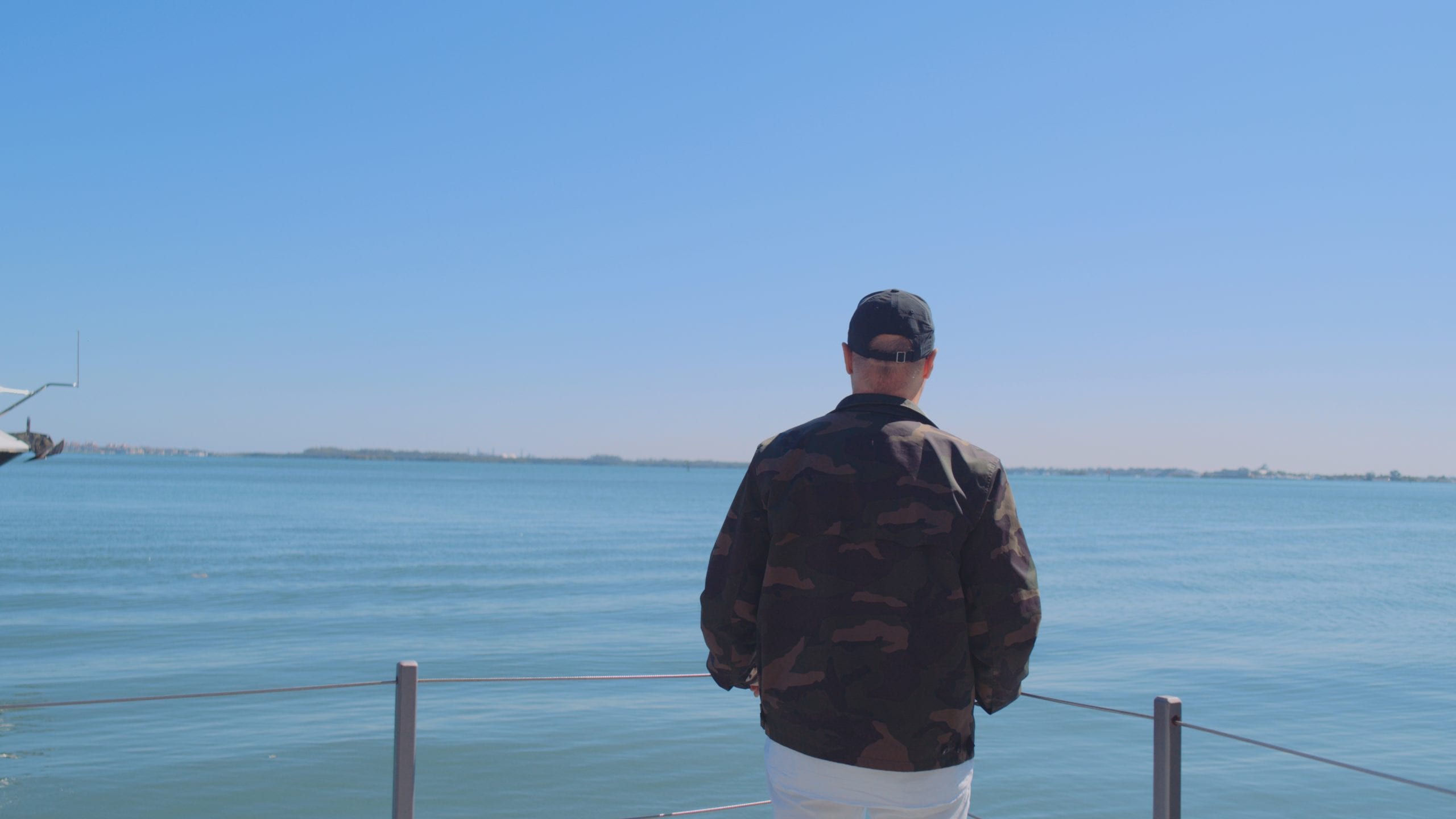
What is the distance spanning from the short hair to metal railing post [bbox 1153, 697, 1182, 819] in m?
1.43

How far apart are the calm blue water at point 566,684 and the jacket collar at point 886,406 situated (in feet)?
27.1

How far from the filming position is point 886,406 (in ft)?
7.86

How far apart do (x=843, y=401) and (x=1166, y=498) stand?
15207cm

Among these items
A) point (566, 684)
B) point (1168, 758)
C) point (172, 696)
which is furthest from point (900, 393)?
point (566, 684)

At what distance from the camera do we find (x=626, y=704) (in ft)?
45.0

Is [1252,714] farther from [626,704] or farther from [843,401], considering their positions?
[843,401]

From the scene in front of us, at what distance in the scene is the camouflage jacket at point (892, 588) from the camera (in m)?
2.27

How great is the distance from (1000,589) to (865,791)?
1.79 feet

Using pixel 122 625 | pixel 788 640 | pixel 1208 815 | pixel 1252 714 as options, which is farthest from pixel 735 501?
pixel 122 625

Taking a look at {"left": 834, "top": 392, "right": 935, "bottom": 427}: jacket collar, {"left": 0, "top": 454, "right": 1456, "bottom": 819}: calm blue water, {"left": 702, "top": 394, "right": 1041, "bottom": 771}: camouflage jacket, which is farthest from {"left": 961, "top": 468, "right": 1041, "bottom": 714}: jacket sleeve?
{"left": 0, "top": 454, "right": 1456, "bottom": 819}: calm blue water

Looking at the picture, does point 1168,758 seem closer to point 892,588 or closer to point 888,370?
point 892,588

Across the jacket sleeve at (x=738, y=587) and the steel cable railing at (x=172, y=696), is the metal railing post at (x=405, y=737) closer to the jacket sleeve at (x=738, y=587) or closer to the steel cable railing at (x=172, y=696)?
the steel cable railing at (x=172, y=696)

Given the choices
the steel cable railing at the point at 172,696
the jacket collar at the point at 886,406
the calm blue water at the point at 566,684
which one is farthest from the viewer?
the calm blue water at the point at 566,684

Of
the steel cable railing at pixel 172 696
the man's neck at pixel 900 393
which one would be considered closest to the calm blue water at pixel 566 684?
the steel cable railing at pixel 172 696
